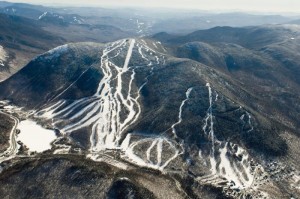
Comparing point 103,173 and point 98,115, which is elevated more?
point 103,173

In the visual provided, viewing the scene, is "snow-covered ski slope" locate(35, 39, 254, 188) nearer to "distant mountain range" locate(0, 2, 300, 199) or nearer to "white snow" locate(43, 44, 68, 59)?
"distant mountain range" locate(0, 2, 300, 199)

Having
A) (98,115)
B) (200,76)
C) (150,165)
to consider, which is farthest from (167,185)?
(200,76)

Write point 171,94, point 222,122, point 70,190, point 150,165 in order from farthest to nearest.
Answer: point 171,94 < point 222,122 < point 150,165 < point 70,190

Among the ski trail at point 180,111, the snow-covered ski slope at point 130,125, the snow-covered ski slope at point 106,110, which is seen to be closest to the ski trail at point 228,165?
the snow-covered ski slope at point 130,125

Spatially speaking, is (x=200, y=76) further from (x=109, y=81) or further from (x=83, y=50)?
(x=83, y=50)

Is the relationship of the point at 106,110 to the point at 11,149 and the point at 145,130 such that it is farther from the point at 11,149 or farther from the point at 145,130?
the point at 11,149

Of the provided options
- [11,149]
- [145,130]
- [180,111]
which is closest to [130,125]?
[145,130]
